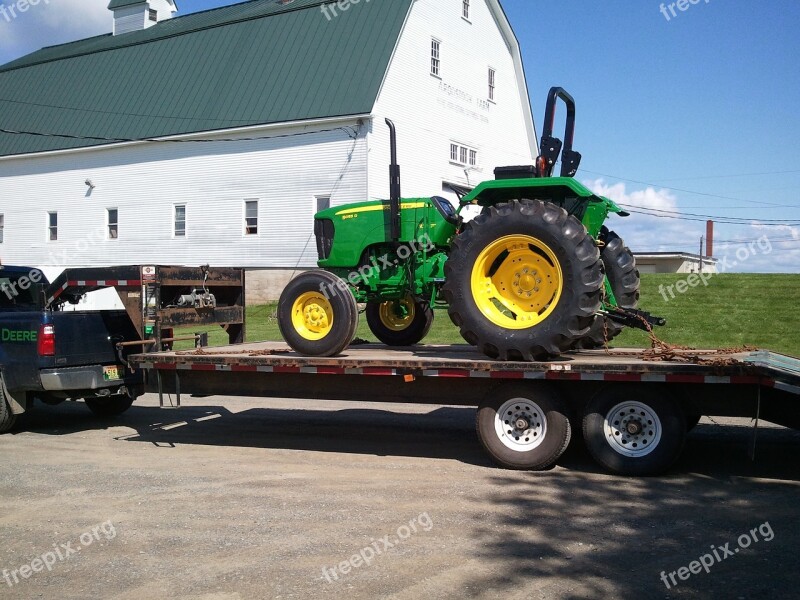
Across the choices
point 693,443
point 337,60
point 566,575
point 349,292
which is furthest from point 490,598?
point 337,60

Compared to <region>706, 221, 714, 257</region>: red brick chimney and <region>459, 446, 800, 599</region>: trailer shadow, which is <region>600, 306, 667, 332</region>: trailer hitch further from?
<region>706, 221, 714, 257</region>: red brick chimney

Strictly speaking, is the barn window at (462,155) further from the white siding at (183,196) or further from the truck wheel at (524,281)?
the truck wheel at (524,281)

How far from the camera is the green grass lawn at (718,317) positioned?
17.4 meters

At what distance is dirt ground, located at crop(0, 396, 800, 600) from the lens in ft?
16.9

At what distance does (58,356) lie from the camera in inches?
382

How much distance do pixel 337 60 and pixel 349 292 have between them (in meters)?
19.5

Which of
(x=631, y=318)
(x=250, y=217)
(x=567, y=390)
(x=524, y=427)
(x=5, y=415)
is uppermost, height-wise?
(x=250, y=217)

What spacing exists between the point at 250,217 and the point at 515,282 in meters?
21.9

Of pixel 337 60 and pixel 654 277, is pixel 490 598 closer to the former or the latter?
pixel 654 277

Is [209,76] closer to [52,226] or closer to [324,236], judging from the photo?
[52,226]

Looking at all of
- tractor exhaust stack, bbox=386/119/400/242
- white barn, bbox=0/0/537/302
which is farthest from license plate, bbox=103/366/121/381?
white barn, bbox=0/0/537/302

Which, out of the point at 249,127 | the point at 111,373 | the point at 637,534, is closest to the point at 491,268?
the point at 637,534

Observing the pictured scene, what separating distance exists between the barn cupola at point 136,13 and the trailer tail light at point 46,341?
99.7 feet

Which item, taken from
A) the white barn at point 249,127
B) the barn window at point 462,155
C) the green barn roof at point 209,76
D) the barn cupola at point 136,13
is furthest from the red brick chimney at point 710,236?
the barn cupola at point 136,13
